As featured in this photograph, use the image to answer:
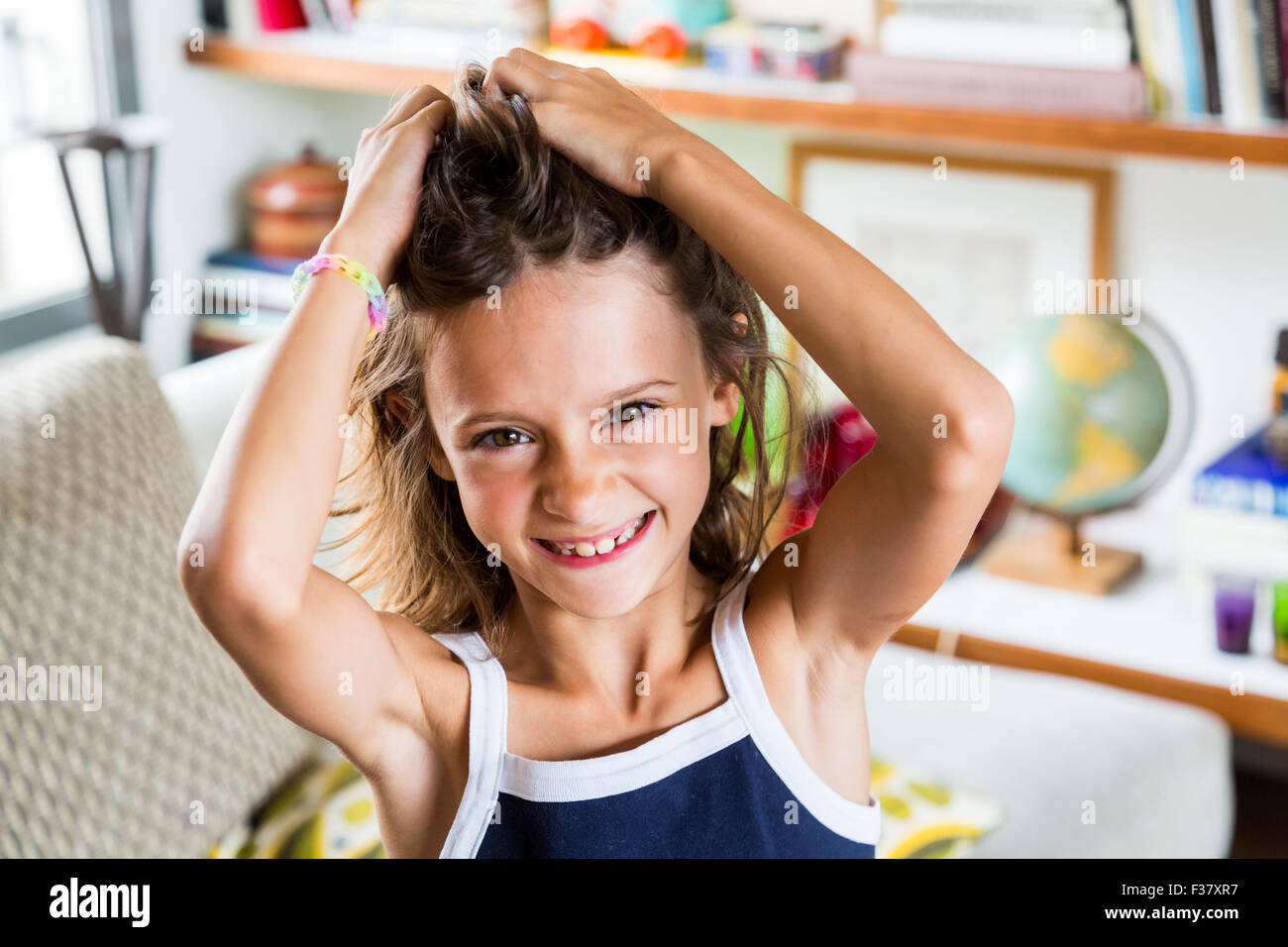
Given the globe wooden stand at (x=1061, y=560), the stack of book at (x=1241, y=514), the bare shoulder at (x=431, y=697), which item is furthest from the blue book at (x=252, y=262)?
the bare shoulder at (x=431, y=697)

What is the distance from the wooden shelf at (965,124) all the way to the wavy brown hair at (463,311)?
29.2 inches

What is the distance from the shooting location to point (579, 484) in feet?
2.44

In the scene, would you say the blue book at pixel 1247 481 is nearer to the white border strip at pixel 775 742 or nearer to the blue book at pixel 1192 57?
the blue book at pixel 1192 57

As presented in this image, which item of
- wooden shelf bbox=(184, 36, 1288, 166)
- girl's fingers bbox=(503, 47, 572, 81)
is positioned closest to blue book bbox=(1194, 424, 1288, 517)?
wooden shelf bbox=(184, 36, 1288, 166)

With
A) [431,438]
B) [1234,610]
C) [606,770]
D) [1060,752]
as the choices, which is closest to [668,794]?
[606,770]

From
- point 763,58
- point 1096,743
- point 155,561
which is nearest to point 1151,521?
point 1096,743

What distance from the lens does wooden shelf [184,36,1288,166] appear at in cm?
171

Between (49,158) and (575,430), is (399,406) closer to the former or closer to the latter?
(575,430)

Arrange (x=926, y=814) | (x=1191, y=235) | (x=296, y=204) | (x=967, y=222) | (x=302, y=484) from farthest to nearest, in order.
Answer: (x=296, y=204), (x=967, y=222), (x=1191, y=235), (x=926, y=814), (x=302, y=484)

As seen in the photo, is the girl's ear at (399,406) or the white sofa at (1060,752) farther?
the white sofa at (1060,752)

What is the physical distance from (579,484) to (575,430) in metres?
0.03

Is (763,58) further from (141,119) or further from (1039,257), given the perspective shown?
(141,119)

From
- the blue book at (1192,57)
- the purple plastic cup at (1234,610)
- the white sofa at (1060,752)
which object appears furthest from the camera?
the purple plastic cup at (1234,610)

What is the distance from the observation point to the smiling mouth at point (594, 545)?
0.78 metres
